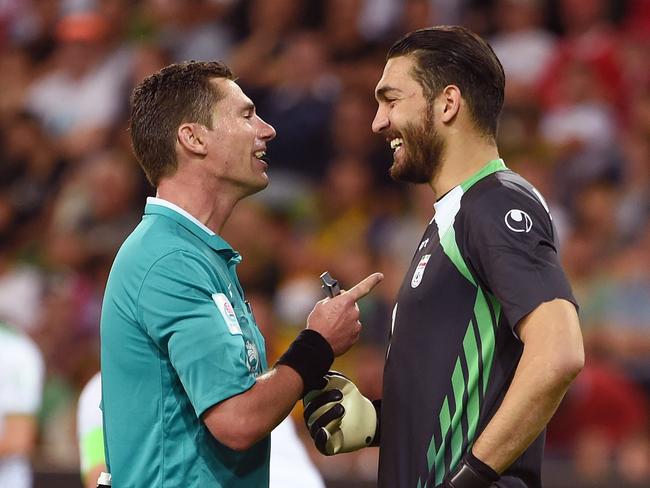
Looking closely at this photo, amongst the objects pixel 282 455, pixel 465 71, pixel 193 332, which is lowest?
pixel 282 455

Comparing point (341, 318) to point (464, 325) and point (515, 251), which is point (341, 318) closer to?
point (464, 325)

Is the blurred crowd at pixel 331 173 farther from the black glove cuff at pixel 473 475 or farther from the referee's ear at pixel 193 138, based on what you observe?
the black glove cuff at pixel 473 475

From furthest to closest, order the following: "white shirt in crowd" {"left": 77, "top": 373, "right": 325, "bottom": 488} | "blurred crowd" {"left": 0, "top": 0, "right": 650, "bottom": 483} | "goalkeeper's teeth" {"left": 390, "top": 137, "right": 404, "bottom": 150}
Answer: "blurred crowd" {"left": 0, "top": 0, "right": 650, "bottom": 483} → "white shirt in crowd" {"left": 77, "top": 373, "right": 325, "bottom": 488} → "goalkeeper's teeth" {"left": 390, "top": 137, "right": 404, "bottom": 150}

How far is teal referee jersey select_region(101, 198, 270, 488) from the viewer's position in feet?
10.6

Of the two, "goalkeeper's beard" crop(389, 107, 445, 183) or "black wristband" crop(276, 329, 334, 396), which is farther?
"goalkeeper's beard" crop(389, 107, 445, 183)

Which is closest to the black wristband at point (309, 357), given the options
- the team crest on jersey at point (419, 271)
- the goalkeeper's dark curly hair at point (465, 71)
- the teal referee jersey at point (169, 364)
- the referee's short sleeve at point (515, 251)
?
the teal referee jersey at point (169, 364)

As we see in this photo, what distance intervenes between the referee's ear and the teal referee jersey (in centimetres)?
28

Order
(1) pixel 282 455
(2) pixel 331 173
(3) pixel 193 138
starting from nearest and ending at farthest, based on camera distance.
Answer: (3) pixel 193 138
(1) pixel 282 455
(2) pixel 331 173

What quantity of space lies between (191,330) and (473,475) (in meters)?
0.84

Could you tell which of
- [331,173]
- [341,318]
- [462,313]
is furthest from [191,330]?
[331,173]

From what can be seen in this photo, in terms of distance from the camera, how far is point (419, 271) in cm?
338

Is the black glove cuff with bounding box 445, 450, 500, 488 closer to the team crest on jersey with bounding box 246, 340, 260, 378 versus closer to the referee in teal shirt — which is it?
the referee in teal shirt

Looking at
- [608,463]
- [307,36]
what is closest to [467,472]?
[608,463]

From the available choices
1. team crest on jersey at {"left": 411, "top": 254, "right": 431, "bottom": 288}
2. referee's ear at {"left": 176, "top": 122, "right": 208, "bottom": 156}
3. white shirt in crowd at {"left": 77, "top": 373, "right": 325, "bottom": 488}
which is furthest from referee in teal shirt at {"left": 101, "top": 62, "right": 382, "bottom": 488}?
white shirt in crowd at {"left": 77, "top": 373, "right": 325, "bottom": 488}
